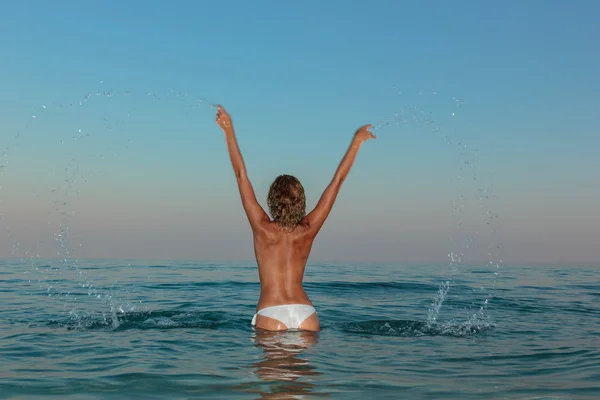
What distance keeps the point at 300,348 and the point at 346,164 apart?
229 cm

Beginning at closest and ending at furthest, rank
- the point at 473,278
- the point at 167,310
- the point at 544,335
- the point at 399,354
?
the point at 399,354 → the point at 544,335 → the point at 167,310 → the point at 473,278

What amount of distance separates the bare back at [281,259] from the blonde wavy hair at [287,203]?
97 mm

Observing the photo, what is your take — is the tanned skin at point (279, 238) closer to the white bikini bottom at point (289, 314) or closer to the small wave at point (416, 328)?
the white bikini bottom at point (289, 314)

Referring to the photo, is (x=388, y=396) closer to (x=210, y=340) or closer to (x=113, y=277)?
(x=210, y=340)

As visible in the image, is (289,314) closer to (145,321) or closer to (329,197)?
(329,197)

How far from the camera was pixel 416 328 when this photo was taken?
10203mm

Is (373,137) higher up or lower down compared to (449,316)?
higher up

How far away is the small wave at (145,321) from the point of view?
9.88m

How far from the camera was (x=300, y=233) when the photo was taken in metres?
7.85

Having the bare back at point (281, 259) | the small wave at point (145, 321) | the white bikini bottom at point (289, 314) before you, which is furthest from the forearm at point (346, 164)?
the small wave at point (145, 321)

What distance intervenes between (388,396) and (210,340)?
3536 mm

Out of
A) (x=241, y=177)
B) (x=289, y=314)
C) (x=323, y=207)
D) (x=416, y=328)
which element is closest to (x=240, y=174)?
(x=241, y=177)

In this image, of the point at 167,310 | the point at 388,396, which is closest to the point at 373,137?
the point at 388,396

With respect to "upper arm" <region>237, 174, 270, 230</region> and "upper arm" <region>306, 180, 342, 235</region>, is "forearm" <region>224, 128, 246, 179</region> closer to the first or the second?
"upper arm" <region>237, 174, 270, 230</region>
